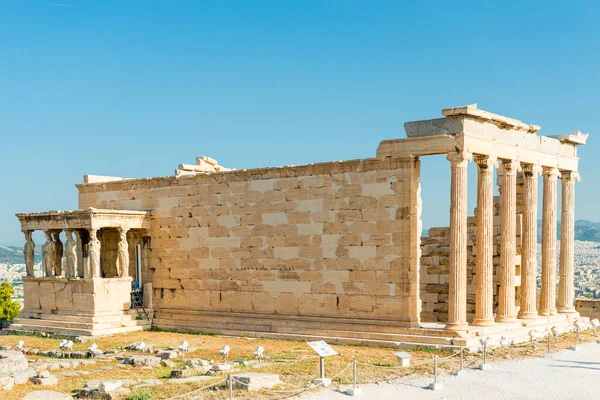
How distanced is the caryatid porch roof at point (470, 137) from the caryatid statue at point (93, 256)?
8.94 meters

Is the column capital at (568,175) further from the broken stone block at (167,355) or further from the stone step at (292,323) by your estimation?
the broken stone block at (167,355)

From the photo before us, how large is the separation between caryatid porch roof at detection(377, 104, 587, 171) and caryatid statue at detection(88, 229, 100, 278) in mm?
8944

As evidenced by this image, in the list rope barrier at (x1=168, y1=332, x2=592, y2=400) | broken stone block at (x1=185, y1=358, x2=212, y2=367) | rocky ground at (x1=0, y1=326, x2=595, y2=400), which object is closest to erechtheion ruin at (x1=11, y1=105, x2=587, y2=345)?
rope barrier at (x1=168, y1=332, x2=592, y2=400)

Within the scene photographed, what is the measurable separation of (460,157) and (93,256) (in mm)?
11018

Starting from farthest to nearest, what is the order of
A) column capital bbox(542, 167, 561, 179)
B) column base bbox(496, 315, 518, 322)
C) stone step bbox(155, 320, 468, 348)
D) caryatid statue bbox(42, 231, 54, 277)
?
caryatid statue bbox(42, 231, 54, 277) → column capital bbox(542, 167, 561, 179) → column base bbox(496, 315, 518, 322) → stone step bbox(155, 320, 468, 348)

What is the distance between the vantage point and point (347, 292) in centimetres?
2123

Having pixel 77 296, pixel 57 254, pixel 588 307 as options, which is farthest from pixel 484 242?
pixel 57 254

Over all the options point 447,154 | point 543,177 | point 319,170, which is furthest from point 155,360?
point 543,177

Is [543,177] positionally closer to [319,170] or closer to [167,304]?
[319,170]

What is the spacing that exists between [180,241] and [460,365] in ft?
35.5

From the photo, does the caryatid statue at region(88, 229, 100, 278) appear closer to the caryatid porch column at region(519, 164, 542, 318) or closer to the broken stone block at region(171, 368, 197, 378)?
the broken stone block at region(171, 368, 197, 378)

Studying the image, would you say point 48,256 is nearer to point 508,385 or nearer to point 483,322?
point 483,322

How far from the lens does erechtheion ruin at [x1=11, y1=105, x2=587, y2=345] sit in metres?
20.2

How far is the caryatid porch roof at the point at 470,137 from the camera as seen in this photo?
64.3 ft
